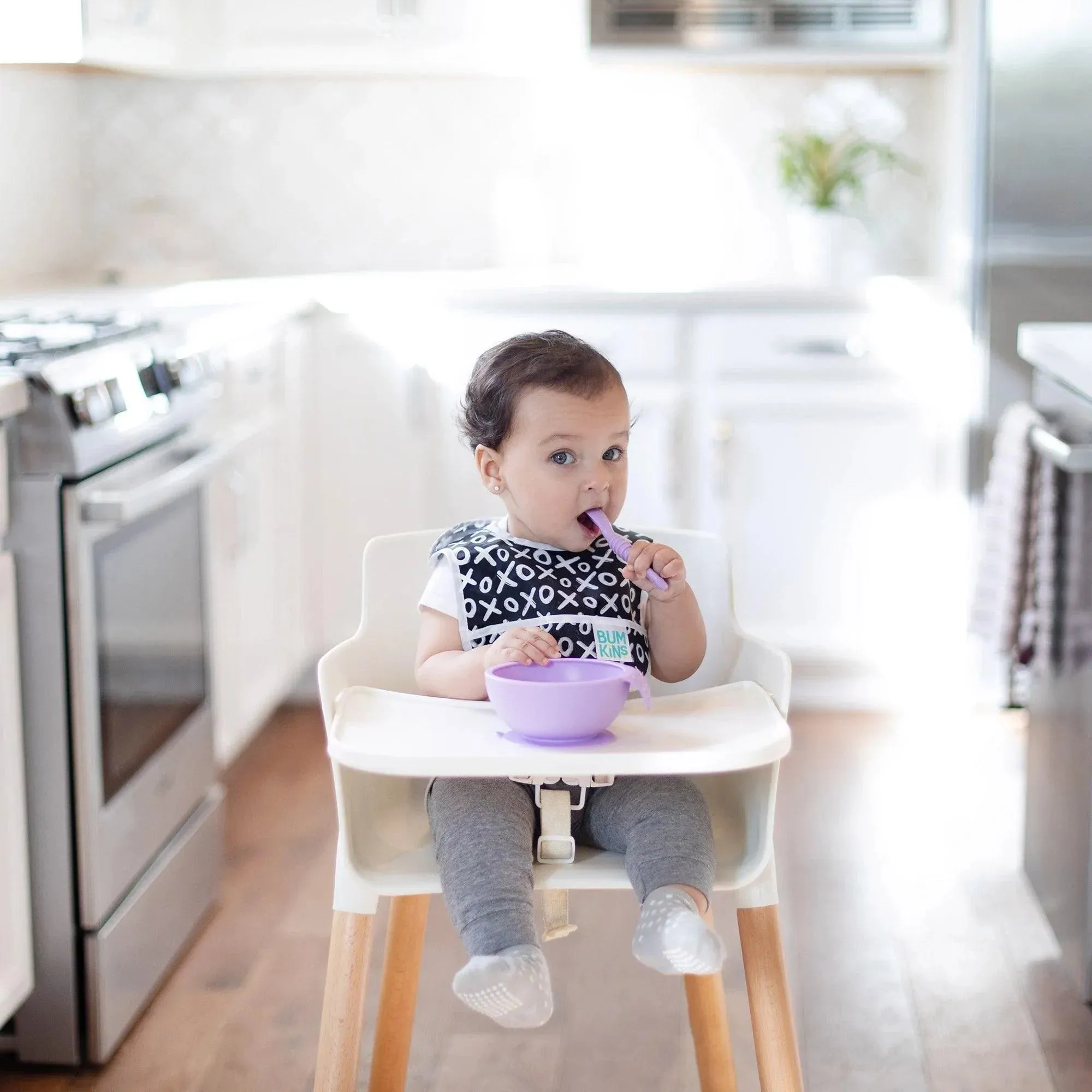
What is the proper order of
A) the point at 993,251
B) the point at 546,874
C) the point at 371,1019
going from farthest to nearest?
1. the point at 993,251
2. the point at 371,1019
3. the point at 546,874

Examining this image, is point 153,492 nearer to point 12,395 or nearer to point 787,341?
point 12,395

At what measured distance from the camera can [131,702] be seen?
2.07 metres

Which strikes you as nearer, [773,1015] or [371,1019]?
[773,1015]

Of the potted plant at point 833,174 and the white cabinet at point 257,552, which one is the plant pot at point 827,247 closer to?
the potted plant at point 833,174

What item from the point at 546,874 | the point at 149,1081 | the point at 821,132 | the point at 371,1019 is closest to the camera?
the point at 546,874

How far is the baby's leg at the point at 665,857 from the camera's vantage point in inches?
47.7

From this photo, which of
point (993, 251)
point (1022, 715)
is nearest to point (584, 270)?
point (993, 251)

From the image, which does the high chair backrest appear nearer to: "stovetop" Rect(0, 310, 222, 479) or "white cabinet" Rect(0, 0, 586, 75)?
"stovetop" Rect(0, 310, 222, 479)

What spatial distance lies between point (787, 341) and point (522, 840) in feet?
7.07

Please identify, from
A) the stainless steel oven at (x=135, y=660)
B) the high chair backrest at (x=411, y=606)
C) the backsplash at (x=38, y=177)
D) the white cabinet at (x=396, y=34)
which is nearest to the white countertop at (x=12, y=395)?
the stainless steel oven at (x=135, y=660)

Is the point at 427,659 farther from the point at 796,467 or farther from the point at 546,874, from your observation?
the point at 796,467

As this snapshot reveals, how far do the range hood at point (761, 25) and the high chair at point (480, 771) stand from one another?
2.15 meters

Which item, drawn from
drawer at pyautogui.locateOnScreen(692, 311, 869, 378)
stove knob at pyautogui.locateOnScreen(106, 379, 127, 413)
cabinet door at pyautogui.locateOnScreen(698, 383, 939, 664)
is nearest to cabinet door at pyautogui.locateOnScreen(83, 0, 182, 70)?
stove knob at pyautogui.locateOnScreen(106, 379, 127, 413)

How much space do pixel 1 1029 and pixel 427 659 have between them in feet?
3.21
